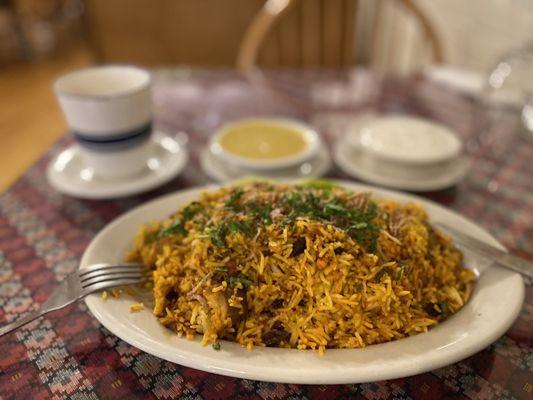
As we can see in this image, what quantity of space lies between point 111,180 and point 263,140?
0.45 metres

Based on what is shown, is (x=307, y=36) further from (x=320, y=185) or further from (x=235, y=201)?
(x=235, y=201)

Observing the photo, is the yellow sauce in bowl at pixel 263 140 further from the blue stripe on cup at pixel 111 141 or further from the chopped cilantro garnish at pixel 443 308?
the chopped cilantro garnish at pixel 443 308

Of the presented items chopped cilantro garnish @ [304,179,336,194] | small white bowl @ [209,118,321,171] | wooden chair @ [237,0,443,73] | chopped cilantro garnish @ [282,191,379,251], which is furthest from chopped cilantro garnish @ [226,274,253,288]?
wooden chair @ [237,0,443,73]

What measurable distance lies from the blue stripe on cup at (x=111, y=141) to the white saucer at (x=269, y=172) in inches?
8.6

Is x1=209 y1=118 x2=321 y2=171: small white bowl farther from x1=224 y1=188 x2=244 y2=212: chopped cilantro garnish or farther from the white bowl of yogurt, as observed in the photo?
x1=224 y1=188 x2=244 y2=212: chopped cilantro garnish

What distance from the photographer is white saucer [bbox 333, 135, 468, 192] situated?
4.13ft

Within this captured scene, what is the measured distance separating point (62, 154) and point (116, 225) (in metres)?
0.53

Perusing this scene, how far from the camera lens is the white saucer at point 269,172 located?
1293 mm

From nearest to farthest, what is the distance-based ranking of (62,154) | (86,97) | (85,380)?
(85,380) < (86,97) < (62,154)

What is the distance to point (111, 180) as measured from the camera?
1270 millimetres

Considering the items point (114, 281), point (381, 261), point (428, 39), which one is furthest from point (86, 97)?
point (428, 39)

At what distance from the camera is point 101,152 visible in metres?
A: 1.24

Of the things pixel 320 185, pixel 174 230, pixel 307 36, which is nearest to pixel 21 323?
pixel 174 230

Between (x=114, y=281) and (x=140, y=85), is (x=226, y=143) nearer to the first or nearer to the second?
(x=140, y=85)
